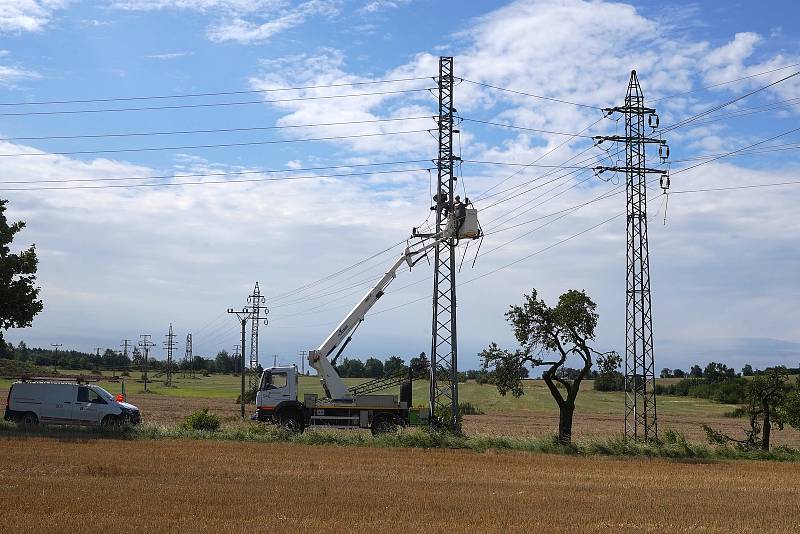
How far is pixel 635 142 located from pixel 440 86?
8.90 meters

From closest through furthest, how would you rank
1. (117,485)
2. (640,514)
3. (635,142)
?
(640,514) < (117,485) < (635,142)

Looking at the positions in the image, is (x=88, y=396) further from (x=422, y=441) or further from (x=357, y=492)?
(x=357, y=492)

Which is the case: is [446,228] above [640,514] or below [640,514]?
above

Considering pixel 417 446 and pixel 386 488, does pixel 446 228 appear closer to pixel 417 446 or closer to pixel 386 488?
pixel 417 446

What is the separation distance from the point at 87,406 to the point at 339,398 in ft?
36.8

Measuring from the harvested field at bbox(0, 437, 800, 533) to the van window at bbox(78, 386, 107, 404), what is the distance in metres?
8.40

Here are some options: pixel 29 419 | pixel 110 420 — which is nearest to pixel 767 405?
pixel 110 420

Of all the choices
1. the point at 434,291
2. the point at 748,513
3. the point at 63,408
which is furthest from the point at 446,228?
the point at 748,513

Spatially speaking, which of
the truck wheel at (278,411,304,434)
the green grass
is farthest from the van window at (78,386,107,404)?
the green grass

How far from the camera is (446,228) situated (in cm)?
3991

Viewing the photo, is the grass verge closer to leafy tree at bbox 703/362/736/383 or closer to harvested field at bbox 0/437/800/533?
harvested field at bbox 0/437/800/533

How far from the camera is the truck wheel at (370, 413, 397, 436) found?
131 feet

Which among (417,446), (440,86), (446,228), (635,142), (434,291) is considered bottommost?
(417,446)

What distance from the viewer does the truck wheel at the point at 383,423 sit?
3982cm
